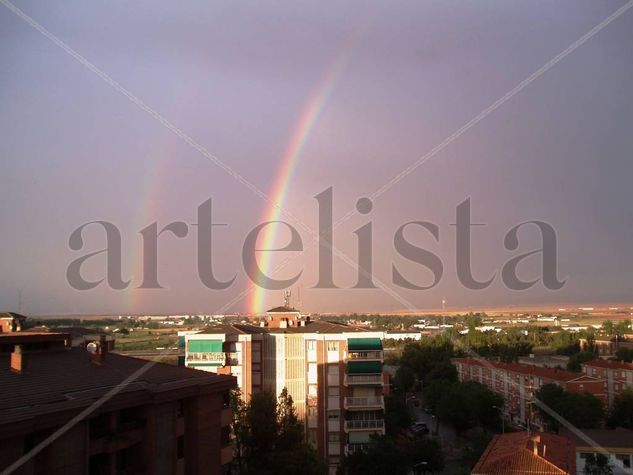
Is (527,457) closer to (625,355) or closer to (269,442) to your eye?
(269,442)

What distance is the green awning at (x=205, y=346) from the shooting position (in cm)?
2050

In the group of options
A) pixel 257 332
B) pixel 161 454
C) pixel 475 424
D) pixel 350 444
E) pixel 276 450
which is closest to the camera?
pixel 161 454

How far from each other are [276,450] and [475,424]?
17.4 m

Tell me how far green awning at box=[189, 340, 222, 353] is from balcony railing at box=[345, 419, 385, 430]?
5048 millimetres

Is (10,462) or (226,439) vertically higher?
(10,462)

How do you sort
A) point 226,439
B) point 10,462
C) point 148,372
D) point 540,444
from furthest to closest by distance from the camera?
1. point 540,444
2. point 226,439
3. point 148,372
4. point 10,462

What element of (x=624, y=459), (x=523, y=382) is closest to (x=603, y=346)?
(x=523, y=382)

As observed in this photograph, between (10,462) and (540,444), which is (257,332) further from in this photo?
(10,462)

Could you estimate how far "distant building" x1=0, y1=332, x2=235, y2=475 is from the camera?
7336 mm

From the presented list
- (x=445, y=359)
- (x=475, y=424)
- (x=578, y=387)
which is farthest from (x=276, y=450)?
(x=445, y=359)

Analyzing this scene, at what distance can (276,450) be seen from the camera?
14.1 m

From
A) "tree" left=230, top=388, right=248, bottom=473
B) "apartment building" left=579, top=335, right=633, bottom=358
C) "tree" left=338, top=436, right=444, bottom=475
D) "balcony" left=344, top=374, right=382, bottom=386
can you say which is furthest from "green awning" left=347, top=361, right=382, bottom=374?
"apartment building" left=579, top=335, right=633, bottom=358

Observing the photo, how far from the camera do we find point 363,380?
20375 mm

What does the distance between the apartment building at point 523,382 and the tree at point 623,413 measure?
8.58ft
